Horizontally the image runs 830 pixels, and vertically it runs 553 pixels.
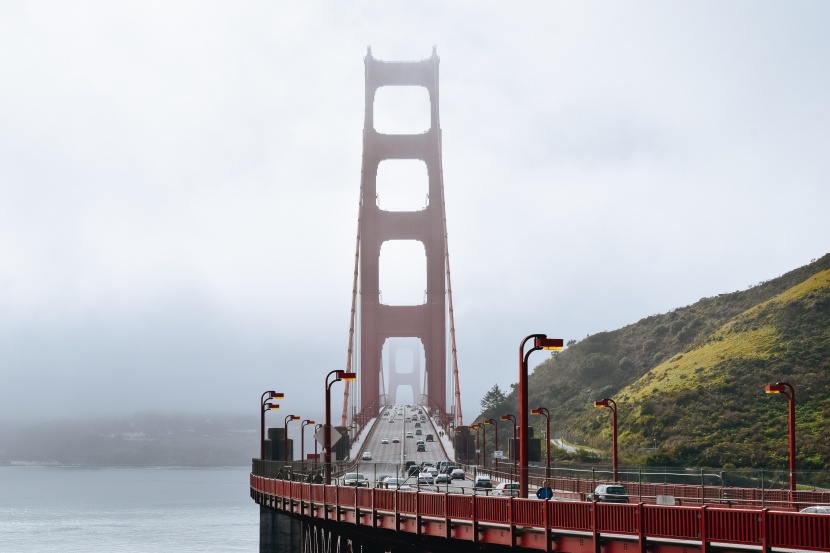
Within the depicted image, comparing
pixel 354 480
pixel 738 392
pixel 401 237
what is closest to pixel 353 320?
pixel 401 237

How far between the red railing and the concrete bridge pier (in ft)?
74.8

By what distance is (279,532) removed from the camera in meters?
60.5

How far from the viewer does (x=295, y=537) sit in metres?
58.7

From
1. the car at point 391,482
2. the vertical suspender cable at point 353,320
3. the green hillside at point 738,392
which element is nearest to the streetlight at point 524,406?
the car at point 391,482

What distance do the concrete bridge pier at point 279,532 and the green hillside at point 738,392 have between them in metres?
26.5

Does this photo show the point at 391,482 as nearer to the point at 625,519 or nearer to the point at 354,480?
the point at 354,480

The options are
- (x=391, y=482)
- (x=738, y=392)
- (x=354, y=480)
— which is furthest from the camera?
(x=738, y=392)

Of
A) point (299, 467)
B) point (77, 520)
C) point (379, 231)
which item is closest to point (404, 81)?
point (379, 231)

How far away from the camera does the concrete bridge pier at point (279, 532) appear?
192 ft

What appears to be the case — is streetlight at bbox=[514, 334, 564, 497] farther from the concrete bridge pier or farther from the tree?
the tree

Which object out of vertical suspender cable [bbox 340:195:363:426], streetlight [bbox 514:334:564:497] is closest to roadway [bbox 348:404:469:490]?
vertical suspender cable [bbox 340:195:363:426]

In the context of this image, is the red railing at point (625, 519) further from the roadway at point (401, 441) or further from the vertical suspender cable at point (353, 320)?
the vertical suspender cable at point (353, 320)

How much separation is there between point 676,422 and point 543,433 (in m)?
28.2

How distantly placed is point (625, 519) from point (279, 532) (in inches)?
1492
